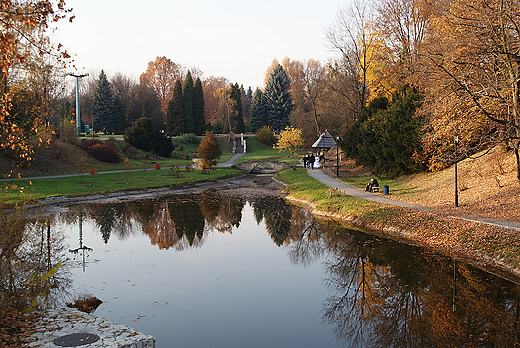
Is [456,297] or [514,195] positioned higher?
[514,195]

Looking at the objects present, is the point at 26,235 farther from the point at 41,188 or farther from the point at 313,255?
the point at 41,188

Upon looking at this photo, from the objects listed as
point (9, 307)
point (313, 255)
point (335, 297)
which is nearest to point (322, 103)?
point (313, 255)

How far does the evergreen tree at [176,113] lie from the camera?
60.4 m

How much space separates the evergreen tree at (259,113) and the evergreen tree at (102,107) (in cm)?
2641

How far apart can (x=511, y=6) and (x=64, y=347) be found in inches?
537

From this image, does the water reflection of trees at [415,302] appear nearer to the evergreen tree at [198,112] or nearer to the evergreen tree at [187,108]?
the evergreen tree at [187,108]

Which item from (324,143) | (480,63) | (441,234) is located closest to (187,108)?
(324,143)

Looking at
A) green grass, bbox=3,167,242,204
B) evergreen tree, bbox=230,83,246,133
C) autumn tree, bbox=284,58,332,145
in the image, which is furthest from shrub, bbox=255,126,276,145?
green grass, bbox=3,167,242,204

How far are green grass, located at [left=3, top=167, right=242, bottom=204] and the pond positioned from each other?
5245 mm

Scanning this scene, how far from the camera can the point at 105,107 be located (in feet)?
199

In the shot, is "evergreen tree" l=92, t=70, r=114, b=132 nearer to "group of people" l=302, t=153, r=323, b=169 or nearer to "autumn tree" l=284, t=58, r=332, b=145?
"autumn tree" l=284, t=58, r=332, b=145

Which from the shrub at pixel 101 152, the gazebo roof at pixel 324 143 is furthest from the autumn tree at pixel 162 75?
the gazebo roof at pixel 324 143

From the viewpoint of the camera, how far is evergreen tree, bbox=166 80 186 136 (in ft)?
198

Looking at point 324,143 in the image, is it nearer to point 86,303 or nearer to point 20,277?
point 86,303
